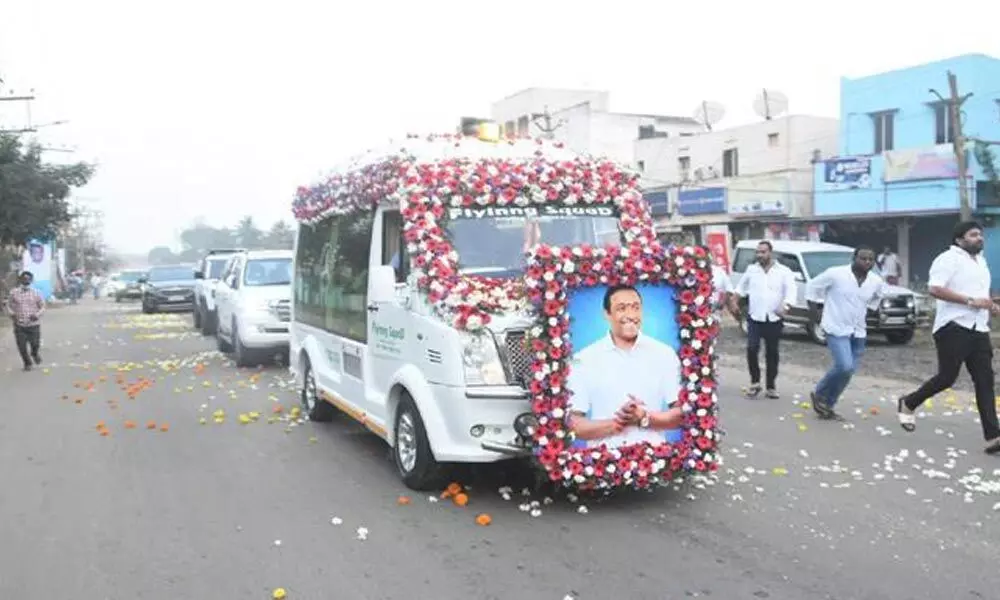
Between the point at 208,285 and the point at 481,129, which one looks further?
the point at 208,285

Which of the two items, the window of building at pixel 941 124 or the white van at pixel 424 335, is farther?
the window of building at pixel 941 124

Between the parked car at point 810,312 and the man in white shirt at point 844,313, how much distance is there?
6.89 metres

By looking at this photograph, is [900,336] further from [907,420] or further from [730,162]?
[730,162]

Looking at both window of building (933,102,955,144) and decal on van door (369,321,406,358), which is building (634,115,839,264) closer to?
window of building (933,102,955,144)

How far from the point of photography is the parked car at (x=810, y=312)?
17.6 m

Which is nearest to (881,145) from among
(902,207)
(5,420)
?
(902,207)

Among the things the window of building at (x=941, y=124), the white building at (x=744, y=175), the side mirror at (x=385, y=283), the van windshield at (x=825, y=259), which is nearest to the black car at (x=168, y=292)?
the white building at (x=744, y=175)

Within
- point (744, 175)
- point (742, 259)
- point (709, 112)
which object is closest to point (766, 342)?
point (742, 259)

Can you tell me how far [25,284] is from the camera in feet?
51.1

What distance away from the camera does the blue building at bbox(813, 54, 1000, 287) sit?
2825 cm

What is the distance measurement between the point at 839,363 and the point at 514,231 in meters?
4.22

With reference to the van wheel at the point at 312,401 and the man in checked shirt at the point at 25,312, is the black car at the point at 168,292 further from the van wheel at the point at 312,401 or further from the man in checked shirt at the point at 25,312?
the van wheel at the point at 312,401

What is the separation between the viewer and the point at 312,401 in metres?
9.77

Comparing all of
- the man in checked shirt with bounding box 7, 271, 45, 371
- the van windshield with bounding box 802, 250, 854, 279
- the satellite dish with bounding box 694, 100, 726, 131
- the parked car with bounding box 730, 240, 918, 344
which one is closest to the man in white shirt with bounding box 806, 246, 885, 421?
the parked car with bounding box 730, 240, 918, 344
